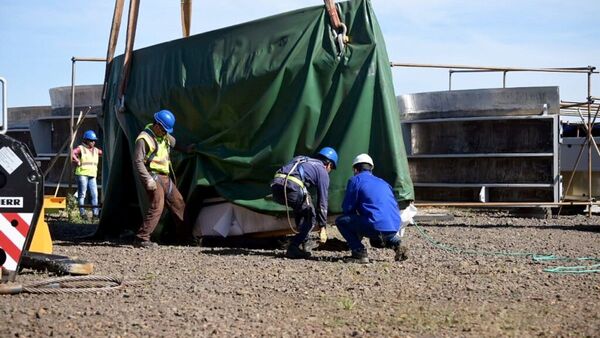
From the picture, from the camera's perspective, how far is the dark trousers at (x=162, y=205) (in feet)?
37.2

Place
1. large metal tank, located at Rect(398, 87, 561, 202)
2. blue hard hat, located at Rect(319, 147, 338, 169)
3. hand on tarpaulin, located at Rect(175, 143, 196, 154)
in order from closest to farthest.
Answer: blue hard hat, located at Rect(319, 147, 338, 169) < hand on tarpaulin, located at Rect(175, 143, 196, 154) < large metal tank, located at Rect(398, 87, 561, 202)

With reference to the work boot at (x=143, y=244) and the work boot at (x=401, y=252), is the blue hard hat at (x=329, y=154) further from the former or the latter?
the work boot at (x=143, y=244)

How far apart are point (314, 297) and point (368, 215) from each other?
2.31 metres

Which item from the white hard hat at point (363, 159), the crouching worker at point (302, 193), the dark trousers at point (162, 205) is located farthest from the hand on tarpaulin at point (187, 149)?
the white hard hat at point (363, 159)

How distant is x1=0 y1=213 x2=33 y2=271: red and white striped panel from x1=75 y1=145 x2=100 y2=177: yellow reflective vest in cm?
941

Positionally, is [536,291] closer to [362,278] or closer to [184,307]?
[362,278]

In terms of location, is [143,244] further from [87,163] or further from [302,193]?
[87,163]

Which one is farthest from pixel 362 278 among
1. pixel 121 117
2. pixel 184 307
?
pixel 121 117

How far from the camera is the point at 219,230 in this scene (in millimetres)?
11547

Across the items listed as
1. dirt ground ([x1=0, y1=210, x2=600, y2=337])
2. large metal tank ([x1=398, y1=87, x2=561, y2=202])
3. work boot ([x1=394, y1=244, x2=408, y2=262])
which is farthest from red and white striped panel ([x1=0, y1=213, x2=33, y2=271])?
large metal tank ([x1=398, y1=87, x2=561, y2=202])

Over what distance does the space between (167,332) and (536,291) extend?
3.52 meters

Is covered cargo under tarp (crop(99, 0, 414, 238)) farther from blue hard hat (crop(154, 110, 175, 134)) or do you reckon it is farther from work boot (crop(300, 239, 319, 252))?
blue hard hat (crop(154, 110, 175, 134))

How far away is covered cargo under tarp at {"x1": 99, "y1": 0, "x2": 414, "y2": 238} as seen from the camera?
10.9 meters

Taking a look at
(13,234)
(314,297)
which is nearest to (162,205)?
(13,234)
